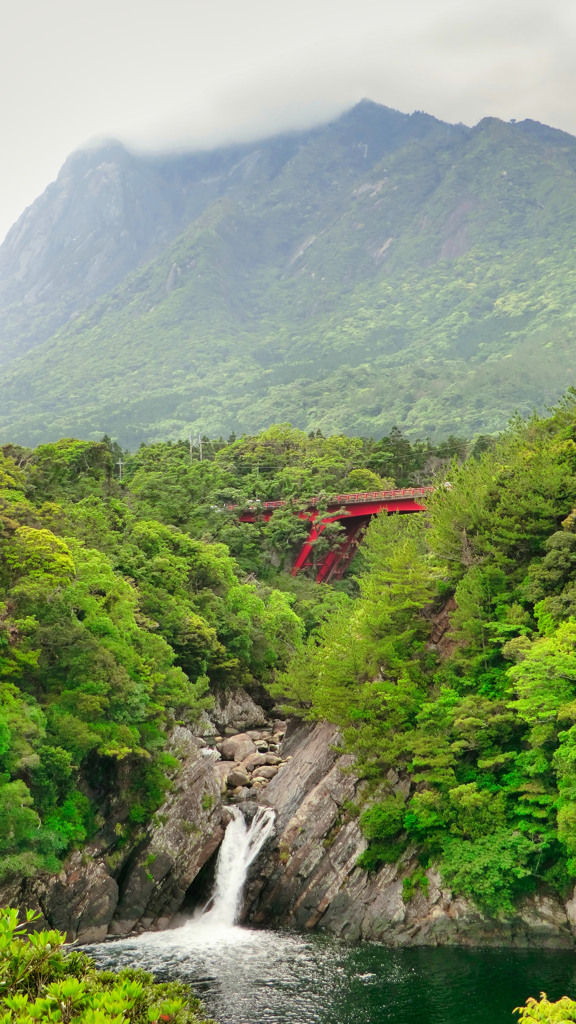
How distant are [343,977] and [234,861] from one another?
871 centimetres

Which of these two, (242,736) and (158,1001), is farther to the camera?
(242,736)

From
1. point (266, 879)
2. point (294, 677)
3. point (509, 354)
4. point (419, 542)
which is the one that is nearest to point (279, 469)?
point (419, 542)

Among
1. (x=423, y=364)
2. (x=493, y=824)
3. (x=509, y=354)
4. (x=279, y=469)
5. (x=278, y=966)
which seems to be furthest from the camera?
(x=423, y=364)

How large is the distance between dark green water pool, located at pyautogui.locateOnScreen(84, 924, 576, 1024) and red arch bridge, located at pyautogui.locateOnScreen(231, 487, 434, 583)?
44.4 m

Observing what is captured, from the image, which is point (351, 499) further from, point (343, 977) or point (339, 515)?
point (343, 977)

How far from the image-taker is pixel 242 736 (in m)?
48.2

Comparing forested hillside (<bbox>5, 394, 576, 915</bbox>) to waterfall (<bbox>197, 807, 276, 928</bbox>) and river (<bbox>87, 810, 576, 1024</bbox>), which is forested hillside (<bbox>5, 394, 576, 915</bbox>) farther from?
waterfall (<bbox>197, 807, 276, 928</bbox>)

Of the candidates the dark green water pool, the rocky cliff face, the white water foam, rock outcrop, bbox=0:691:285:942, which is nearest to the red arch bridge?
the rocky cliff face

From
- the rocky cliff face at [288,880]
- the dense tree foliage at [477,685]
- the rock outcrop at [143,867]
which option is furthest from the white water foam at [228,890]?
the dense tree foliage at [477,685]

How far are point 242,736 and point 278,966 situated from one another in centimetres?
1933

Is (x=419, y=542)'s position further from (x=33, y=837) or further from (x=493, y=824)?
(x=33, y=837)

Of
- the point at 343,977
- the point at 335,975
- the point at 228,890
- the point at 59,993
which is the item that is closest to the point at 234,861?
the point at 228,890

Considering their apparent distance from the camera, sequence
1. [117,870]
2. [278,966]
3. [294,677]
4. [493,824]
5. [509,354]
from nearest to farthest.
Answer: [278,966] < [493,824] < [117,870] < [294,677] < [509,354]

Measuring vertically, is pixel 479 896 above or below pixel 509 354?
below
